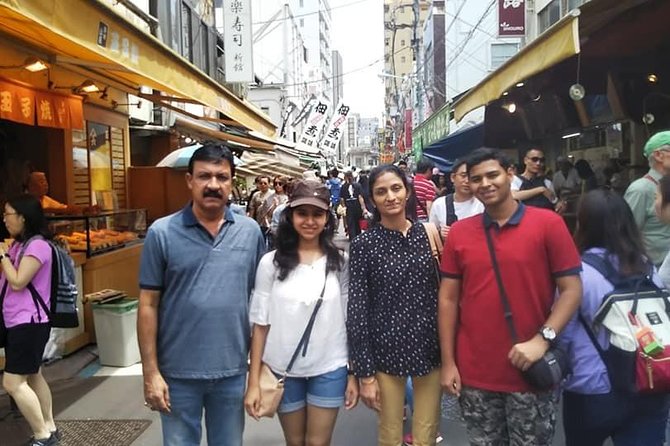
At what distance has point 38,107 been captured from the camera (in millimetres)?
7816

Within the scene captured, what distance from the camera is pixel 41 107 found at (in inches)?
311

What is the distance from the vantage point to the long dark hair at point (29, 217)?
428 cm

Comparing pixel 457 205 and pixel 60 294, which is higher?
pixel 457 205

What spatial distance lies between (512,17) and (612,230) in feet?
45.9

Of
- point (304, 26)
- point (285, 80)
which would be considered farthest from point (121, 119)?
point (304, 26)

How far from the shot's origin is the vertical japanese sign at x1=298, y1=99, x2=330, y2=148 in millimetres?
28578

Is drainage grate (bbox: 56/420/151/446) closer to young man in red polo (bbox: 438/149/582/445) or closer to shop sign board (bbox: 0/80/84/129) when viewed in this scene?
young man in red polo (bbox: 438/149/582/445)

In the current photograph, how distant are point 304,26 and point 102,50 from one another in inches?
2965

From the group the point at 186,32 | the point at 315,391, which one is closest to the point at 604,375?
the point at 315,391

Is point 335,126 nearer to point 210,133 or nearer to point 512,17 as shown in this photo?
point 512,17

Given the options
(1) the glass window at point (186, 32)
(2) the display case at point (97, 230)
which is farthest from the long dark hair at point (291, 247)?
(1) the glass window at point (186, 32)

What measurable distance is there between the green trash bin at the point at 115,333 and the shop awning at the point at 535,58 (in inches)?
Answer: 186

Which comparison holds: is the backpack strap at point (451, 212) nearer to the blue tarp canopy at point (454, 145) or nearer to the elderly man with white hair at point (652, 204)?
the elderly man with white hair at point (652, 204)

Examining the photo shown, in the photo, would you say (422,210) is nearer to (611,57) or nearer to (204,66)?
(611,57)
